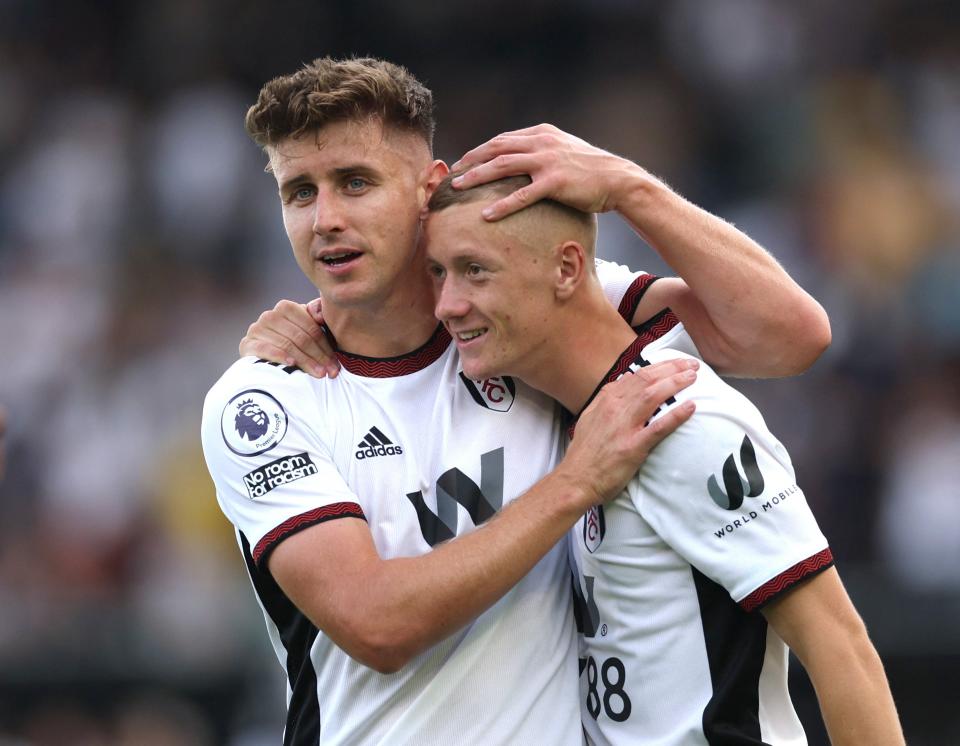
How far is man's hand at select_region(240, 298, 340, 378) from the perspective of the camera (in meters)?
4.39

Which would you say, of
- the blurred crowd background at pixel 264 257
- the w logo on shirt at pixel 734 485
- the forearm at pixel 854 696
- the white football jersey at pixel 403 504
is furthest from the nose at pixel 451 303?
A: the blurred crowd background at pixel 264 257

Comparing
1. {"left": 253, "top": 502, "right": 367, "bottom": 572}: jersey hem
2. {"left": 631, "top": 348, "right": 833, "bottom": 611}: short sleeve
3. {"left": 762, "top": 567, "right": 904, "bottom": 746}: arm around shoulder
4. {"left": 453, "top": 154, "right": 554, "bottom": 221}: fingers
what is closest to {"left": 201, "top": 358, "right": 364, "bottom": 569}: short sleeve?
{"left": 253, "top": 502, "right": 367, "bottom": 572}: jersey hem

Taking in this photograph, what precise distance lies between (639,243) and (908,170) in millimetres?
2749

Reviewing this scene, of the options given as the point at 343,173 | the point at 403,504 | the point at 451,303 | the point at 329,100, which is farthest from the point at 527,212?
the point at 403,504

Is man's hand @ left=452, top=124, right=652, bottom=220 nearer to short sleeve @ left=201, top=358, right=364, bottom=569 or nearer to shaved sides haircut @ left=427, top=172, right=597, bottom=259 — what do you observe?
shaved sides haircut @ left=427, top=172, right=597, bottom=259

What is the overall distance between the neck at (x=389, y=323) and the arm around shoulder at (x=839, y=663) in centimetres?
144

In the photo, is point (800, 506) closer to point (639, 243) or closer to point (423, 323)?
point (423, 323)

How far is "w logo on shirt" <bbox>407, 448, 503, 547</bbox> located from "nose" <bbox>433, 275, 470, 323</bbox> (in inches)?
17.4

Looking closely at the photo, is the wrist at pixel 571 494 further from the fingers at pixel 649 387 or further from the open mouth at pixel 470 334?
the open mouth at pixel 470 334

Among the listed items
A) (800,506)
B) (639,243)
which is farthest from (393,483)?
(639,243)

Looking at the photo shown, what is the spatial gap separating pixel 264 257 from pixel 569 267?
27.0 ft

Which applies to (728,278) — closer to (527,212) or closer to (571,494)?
(527,212)

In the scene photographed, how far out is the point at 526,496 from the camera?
4.01 metres

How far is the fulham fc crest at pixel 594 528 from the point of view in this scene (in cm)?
413
